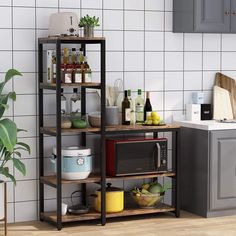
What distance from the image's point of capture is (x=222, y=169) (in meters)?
5.62

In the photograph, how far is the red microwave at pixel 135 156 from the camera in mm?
5422

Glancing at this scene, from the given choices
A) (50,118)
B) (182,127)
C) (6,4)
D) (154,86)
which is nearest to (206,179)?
(182,127)

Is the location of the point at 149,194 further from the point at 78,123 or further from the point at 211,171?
the point at 78,123

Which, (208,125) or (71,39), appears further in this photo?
(208,125)

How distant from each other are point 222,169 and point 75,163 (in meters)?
1.24

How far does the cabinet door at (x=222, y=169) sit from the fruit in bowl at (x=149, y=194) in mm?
415

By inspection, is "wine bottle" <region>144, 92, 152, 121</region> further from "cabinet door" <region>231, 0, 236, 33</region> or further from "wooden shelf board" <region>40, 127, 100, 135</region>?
"cabinet door" <region>231, 0, 236, 33</region>

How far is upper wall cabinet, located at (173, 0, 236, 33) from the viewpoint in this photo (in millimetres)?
5641

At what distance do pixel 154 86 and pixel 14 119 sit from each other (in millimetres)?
1252

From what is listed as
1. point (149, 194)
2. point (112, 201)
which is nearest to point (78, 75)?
point (112, 201)

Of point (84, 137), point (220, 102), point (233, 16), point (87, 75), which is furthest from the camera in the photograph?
point (220, 102)

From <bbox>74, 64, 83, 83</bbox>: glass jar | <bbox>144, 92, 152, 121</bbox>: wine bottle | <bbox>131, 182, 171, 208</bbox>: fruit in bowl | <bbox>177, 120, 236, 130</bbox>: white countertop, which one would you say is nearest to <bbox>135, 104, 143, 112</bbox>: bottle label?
<bbox>144, 92, 152, 121</bbox>: wine bottle

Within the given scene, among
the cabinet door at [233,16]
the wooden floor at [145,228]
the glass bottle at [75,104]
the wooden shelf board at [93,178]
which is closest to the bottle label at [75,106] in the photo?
the glass bottle at [75,104]

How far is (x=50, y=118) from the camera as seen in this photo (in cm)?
550
